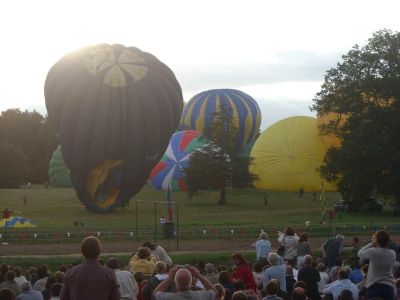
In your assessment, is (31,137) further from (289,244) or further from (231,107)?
(289,244)

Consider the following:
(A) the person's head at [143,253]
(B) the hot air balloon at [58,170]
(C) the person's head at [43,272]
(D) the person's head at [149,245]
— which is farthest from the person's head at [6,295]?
(B) the hot air balloon at [58,170]

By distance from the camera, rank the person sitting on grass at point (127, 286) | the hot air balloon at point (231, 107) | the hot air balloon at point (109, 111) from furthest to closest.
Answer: the hot air balloon at point (231, 107)
the hot air balloon at point (109, 111)
the person sitting on grass at point (127, 286)

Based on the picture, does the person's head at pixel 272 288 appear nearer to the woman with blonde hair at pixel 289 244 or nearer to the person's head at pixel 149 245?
the person's head at pixel 149 245

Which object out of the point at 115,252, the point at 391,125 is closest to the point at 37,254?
the point at 115,252

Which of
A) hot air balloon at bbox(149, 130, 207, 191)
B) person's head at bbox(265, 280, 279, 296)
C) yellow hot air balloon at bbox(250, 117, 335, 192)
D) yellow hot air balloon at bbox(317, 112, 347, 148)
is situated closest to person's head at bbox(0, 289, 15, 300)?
person's head at bbox(265, 280, 279, 296)

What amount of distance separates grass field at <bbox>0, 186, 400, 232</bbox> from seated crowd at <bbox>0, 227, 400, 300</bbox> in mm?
15378

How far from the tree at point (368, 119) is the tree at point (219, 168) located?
24.1 ft

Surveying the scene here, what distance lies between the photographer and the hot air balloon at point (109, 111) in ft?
113

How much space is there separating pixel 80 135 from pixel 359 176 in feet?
49.4

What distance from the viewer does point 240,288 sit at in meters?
8.84

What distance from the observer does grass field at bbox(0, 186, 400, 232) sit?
110ft

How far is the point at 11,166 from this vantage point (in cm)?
7412

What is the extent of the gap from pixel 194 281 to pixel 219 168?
4117 centimetres

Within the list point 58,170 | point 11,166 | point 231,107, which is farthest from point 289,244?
point 11,166
